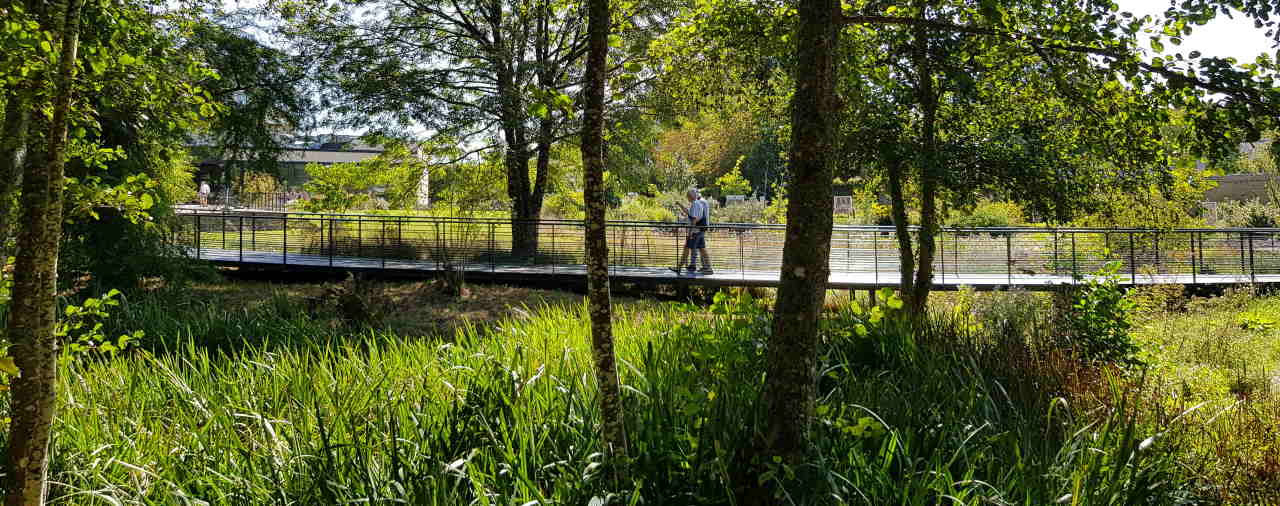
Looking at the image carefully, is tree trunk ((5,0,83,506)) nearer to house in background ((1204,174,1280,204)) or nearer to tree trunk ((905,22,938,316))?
tree trunk ((905,22,938,316))

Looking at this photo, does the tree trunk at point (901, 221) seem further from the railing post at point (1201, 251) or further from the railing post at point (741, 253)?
the railing post at point (1201, 251)

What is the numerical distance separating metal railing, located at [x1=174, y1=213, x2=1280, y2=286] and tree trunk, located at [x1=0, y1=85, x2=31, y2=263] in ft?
34.9

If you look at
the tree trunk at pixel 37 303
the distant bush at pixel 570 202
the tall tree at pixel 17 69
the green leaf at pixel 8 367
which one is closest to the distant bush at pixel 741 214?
the distant bush at pixel 570 202

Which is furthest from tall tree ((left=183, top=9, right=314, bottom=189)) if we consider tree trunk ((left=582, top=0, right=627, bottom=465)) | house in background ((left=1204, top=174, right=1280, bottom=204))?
house in background ((left=1204, top=174, right=1280, bottom=204))

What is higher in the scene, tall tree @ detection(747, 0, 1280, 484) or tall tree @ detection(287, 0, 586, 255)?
tall tree @ detection(287, 0, 586, 255)

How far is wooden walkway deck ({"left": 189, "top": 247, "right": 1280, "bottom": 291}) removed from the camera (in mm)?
13664

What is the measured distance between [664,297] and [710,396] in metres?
10.9

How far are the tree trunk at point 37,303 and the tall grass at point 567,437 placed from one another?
0.31 m

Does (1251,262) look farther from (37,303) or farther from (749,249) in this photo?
(37,303)

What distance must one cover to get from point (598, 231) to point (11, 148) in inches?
Answer: 87.3

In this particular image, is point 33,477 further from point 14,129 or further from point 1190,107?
point 1190,107

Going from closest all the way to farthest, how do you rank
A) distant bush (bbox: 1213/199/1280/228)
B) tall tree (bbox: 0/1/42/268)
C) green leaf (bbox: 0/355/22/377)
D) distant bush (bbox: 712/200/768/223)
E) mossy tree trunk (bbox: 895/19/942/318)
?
green leaf (bbox: 0/355/22/377), tall tree (bbox: 0/1/42/268), mossy tree trunk (bbox: 895/19/942/318), distant bush (bbox: 1213/199/1280/228), distant bush (bbox: 712/200/768/223)

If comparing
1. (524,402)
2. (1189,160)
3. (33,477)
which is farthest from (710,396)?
(33,477)

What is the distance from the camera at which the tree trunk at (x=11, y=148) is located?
2.78m
